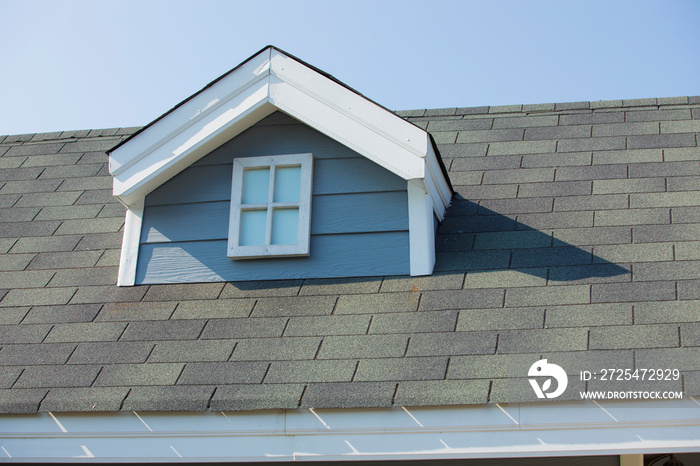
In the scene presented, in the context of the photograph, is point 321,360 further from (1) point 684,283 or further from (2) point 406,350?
(1) point 684,283

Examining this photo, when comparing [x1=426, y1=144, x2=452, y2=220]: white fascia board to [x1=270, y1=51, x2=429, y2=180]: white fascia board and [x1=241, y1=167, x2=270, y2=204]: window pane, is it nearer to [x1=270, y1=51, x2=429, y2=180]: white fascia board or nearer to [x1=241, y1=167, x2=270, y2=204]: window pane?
[x1=270, y1=51, x2=429, y2=180]: white fascia board

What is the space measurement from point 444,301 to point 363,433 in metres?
0.94

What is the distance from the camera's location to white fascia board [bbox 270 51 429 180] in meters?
4.14

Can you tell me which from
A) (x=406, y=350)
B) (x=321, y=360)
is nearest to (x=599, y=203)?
(x=406, y=350)

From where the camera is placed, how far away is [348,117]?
4273 mm

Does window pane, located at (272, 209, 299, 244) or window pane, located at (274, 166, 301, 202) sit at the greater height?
window pane, located at (274, 166, 301, 202)

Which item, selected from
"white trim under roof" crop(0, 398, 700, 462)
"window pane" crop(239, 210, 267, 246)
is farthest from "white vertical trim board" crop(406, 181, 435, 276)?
"white trim under roof" crop(0, 398, 700, 462)

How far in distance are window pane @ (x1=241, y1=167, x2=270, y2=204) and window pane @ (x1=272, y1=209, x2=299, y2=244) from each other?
0.14m

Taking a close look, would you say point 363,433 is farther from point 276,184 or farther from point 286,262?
point 276,184

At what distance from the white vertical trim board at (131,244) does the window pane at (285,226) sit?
89 centimetres

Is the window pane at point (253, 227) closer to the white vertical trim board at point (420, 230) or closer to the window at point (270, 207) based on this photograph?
the window at point (270, 207)

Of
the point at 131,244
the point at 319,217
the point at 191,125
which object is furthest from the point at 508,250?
the point at 131,244

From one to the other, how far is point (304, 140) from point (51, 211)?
2.07 meters

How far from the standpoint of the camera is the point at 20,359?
394 cm
